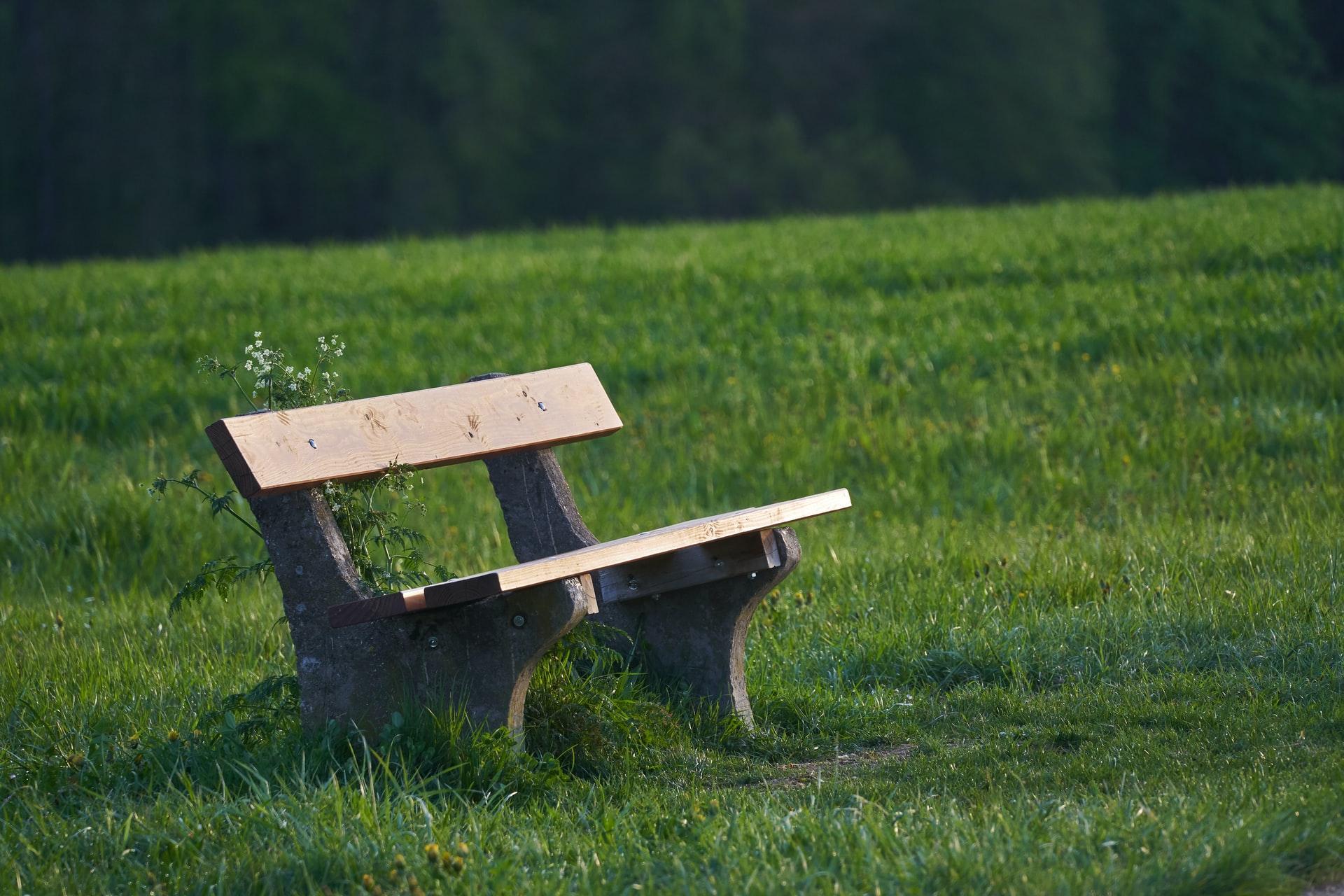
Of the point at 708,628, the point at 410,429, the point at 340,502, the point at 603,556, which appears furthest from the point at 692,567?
the point at 340,502

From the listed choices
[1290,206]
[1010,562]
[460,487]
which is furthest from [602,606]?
[1290,206]

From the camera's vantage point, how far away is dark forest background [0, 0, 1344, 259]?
3747cm

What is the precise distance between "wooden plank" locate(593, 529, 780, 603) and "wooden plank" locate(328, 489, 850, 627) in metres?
0.11

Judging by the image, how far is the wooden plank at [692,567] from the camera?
377 centimetres

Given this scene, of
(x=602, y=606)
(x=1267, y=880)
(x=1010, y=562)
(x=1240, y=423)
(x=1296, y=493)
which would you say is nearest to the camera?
(x=1267, y=880)

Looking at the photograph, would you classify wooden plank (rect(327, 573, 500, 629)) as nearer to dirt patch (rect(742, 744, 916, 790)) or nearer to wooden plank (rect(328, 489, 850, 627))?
wooden plank (rect(328, 489, 850, 627))

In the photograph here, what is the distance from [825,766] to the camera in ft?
11.9

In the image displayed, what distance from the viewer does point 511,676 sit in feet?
11.0

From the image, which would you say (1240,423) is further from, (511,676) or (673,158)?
(673,158)

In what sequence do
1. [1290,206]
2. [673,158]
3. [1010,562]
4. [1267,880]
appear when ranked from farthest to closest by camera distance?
[673,158], [1290,206], [1010,562], [1267,880]

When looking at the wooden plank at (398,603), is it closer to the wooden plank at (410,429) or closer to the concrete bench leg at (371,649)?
the concrete bench leg at (371,649)

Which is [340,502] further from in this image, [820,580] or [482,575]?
[820,580]

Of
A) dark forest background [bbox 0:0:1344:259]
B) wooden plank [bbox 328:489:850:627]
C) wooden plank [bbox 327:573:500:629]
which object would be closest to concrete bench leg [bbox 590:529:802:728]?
wooden plank [bbox 328:489:850:627]

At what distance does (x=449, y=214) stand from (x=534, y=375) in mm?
34320
